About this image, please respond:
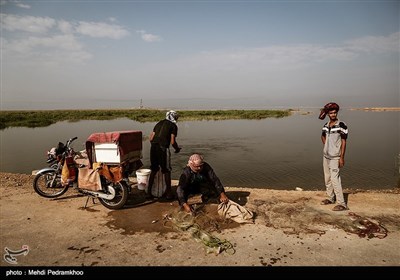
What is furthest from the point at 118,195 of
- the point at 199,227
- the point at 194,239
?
the point at 194,239

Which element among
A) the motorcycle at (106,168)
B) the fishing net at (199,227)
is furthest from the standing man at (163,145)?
the fishing net at (199,227)

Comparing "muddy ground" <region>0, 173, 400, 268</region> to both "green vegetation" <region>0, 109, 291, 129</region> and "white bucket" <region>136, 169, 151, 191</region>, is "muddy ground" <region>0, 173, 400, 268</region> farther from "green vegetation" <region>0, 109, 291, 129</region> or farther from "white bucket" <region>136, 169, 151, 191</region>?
"green vegetation" <region>0, 109, 291, 129</region>

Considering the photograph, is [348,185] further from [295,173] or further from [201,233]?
[201,233]

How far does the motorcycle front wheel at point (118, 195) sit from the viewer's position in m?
6.11

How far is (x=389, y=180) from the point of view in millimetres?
10711

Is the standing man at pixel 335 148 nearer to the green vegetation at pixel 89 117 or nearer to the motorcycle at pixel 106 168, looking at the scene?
the motorcycle at pixel 106 168

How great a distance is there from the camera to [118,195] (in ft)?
20.6

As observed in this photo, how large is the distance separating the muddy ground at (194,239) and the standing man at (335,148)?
16.2 inches

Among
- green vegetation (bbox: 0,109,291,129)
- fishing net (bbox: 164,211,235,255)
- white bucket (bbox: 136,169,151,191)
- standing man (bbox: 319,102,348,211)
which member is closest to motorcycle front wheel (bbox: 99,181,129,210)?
white bucket (bbox: 136,169,151,191)

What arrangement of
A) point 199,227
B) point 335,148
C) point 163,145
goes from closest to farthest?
point 199,227 < point 335,148 < point 163,145

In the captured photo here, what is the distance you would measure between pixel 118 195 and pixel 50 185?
215 cm

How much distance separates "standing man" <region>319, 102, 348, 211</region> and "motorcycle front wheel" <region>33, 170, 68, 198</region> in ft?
19.2

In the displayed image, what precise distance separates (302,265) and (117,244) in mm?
2789

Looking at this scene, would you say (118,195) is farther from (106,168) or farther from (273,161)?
(273,161)
